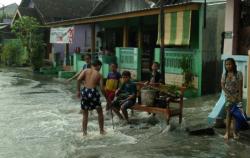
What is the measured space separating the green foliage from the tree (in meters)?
4.52

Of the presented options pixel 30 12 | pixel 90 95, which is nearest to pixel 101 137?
pixel 90 95

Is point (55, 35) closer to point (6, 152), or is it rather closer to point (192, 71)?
point (192, 71)

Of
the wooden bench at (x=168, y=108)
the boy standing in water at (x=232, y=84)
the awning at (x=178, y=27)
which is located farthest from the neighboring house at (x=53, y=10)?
the boy standing in water at (x=232, y=84)

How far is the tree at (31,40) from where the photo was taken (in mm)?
30531

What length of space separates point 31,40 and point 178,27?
688 inches

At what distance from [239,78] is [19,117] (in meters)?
6.38

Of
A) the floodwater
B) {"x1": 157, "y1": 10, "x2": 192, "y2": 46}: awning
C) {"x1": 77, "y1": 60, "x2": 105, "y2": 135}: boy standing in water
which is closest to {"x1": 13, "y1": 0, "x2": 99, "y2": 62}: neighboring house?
{"x1": 157, "y1": 10, "x2": 192, "y2": 46}: awning

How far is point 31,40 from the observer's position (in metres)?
31.1

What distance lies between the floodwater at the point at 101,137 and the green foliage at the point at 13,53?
2253 centimetres

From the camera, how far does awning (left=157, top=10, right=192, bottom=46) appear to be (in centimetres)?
1520

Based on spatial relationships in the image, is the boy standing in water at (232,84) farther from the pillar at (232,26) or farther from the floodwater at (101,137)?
the pillar at (232,26)

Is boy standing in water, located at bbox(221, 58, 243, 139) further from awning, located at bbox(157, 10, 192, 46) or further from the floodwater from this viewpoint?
awning, located at bbox(157, 10, 192, 46)

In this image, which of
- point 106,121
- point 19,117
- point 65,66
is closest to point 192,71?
point 106,121

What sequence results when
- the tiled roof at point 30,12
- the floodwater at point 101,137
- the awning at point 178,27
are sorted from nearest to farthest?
1. the floodwater at point 101,137
2. the awning at point 178,27
3. the tiled roof at point 30,12
